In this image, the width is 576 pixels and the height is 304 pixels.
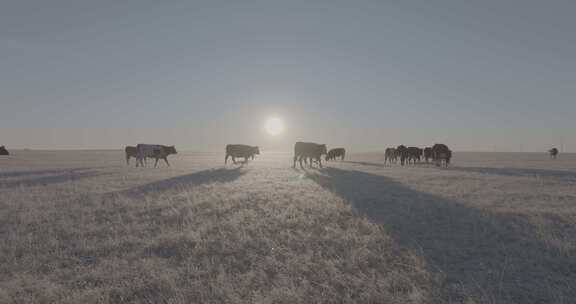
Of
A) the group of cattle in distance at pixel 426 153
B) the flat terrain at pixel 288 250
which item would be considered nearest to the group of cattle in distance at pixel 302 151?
the group of cattle in distance at pixel 426 153

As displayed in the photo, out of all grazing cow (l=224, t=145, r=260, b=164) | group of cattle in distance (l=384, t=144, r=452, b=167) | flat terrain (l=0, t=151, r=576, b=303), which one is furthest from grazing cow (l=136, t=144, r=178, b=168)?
group of cattle in distance (l=384, t=144, r=452, b=167)

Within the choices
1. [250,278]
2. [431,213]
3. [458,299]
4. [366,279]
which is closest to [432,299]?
[458,299]

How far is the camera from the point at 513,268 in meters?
5.12

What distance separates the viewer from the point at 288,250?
6.00 metres

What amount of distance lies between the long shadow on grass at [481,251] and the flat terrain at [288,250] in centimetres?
3

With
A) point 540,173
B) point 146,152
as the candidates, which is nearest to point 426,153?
point 540,173

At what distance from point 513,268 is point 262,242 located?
4.85 metres

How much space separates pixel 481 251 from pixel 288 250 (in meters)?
4.01

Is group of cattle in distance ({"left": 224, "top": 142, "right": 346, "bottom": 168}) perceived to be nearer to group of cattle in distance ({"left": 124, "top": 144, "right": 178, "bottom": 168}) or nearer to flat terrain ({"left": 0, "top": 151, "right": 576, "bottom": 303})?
group of cattle in distance ({"left": 124, "top": 144, "right": 178, "bottom": 168})

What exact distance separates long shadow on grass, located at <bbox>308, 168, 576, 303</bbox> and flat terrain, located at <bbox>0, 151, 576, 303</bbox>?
28mm

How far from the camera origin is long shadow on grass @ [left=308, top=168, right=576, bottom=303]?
4383 millimetres

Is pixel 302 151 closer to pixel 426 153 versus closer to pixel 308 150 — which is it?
pixel 308 150

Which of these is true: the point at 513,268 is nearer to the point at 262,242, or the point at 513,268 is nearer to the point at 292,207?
the point at 262,242

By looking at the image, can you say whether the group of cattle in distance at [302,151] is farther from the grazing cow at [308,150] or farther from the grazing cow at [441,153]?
the grazing cow at [441,153]
